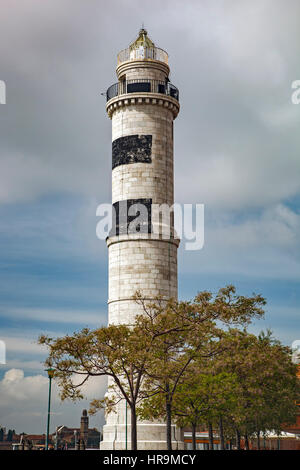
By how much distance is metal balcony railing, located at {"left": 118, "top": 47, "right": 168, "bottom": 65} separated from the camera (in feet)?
191

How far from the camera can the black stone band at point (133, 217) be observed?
52.6 m

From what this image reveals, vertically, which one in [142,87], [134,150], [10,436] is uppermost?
[142,87]

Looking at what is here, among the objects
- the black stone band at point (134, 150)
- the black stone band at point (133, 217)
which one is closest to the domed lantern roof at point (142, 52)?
the black stone band at point (134, 150)

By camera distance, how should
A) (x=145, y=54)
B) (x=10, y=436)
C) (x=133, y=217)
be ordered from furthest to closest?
(x=10, y=436) → (x=145, y=54) → (x=133, y=217)

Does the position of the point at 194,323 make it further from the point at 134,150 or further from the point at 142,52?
the point at 142,52

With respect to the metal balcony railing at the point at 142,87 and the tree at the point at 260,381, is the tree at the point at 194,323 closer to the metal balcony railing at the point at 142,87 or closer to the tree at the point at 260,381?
the tree at the point at 260,381

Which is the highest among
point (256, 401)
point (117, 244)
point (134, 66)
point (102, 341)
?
point (134, 66)

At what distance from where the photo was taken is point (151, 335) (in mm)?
39969

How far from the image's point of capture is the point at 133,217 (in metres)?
52.9

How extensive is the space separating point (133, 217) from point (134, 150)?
225 inches

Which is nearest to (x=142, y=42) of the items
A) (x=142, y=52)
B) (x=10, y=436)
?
(x=142, y=52)
